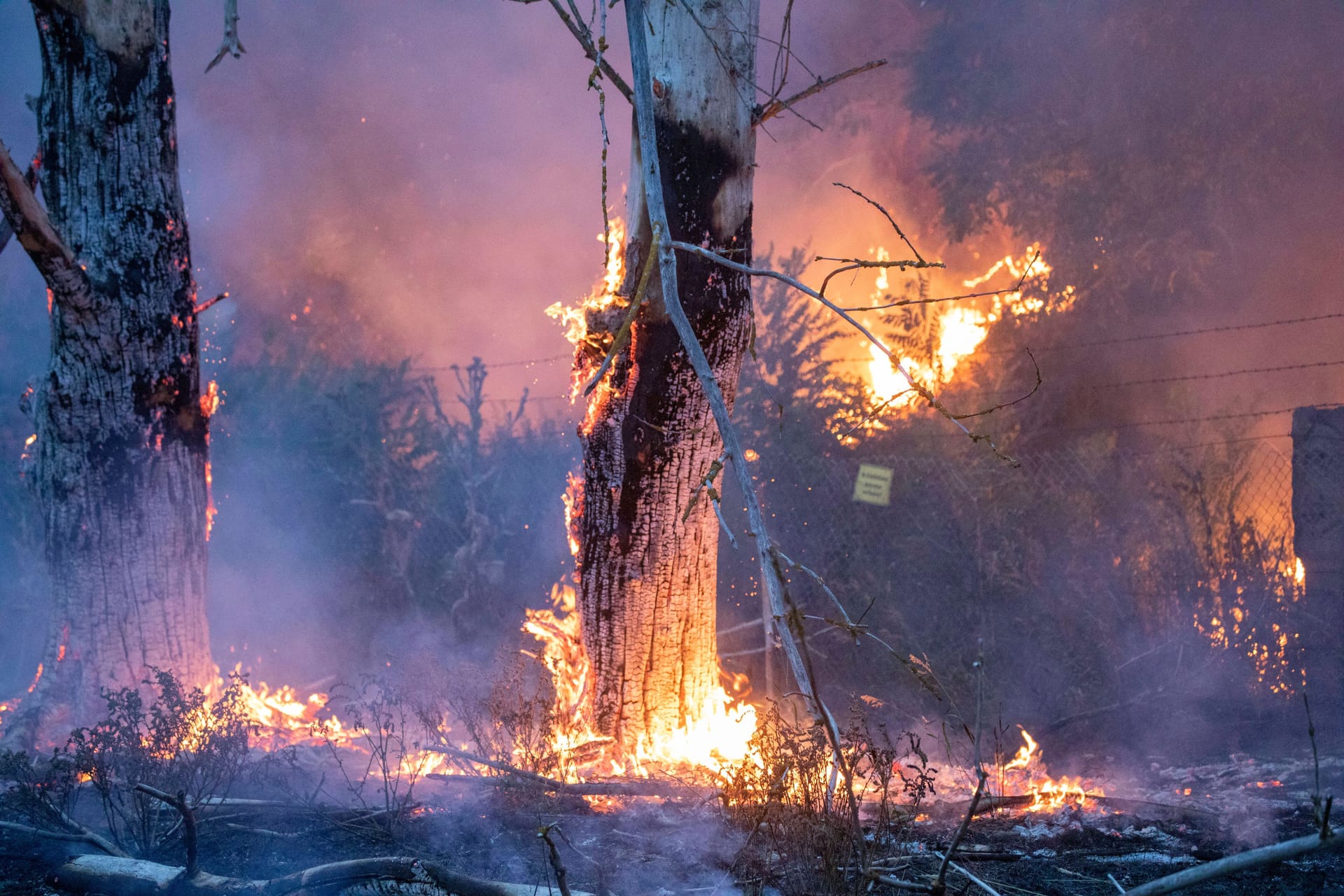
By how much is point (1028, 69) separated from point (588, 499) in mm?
8630

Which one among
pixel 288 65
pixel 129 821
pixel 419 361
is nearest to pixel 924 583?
pixel 129 821

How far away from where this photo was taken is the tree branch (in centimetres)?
413

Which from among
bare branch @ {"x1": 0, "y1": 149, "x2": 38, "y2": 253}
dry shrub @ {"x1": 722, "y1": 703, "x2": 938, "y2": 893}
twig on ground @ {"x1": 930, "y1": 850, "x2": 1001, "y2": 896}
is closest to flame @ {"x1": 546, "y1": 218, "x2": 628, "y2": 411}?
dry shrub @ {"x1": 722, "y1": 703, "x2": 938, "y2": 893}

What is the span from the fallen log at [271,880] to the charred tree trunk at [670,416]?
1.82 metres

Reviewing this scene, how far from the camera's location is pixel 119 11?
4.61 meters

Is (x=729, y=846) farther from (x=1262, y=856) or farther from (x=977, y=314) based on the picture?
(x=977, y=314)

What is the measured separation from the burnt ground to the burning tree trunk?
1.74 metres

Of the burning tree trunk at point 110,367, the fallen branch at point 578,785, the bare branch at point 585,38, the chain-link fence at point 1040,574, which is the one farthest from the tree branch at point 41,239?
the chain-link fence at point 1040,574

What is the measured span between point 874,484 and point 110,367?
17.4 feet

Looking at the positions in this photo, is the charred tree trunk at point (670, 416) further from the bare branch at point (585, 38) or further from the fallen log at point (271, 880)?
the fallen log at point (271, 880)

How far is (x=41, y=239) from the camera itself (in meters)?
4.27

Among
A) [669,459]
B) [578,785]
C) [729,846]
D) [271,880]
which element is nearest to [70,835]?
[271,880]

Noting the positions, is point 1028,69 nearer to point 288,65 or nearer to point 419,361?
point 419,361

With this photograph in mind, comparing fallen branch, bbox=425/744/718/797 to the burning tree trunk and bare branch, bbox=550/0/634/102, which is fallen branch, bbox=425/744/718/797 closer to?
the burning tree trunk
